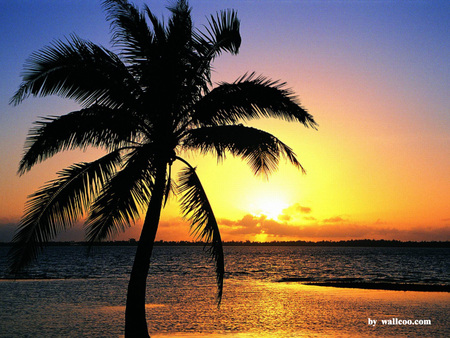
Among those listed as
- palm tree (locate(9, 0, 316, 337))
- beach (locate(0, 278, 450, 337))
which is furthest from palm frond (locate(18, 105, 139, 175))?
beach (locate(0, 278, 450, 337))

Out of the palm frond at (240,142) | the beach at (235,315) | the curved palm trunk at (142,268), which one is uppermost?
the palm frond at (240,142)

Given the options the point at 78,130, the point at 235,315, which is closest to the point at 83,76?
the point at 78,130

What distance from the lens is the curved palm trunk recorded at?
1020 cm

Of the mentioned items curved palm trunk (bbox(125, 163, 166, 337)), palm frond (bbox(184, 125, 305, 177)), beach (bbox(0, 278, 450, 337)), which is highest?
palm frond (bbox(184, 125, 305, 177))

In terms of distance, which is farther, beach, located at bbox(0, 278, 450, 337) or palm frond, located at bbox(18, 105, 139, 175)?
beach, located at bbox(0, 278, 450, 337)

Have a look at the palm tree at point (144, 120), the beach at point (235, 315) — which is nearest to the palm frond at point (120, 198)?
the palm tree at point (144, 120)

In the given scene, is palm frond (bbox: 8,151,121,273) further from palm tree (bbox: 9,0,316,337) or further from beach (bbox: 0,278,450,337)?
beach (bbox: 0,278,450,337)

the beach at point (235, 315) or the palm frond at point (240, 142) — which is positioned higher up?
the palm frond at point (240, 142)

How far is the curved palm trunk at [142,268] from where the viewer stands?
1020 centimetres

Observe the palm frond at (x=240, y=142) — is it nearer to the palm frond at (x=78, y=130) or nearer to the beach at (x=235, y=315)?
the palm frond at (x=78, y=130)

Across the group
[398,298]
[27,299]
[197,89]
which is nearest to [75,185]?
[197,89]

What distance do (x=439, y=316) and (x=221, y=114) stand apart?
1427 cm

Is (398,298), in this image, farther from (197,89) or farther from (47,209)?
(47,209)

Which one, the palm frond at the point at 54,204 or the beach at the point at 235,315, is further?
the beach at the point at 235,315
